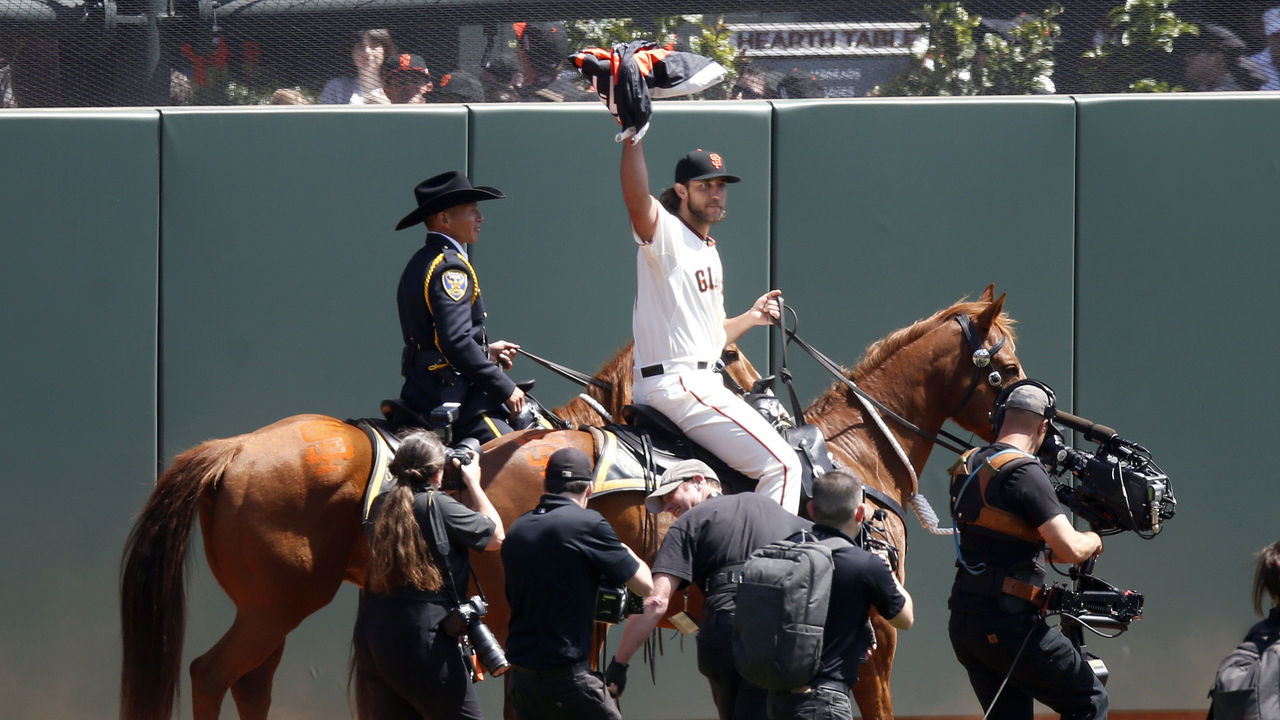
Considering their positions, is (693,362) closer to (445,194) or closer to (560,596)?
(445,194)

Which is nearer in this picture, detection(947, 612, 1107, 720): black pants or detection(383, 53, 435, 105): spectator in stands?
detection(947, 612, 1107, 720): black pants

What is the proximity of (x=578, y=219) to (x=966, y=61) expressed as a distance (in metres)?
2.52

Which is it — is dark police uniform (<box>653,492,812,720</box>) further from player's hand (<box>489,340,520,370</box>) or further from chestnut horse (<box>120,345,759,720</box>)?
player's hand (<box>489,340,520,370</box>)

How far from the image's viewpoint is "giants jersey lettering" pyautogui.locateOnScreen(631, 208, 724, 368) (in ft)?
17.5

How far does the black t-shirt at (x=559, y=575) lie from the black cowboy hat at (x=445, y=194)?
190 cm

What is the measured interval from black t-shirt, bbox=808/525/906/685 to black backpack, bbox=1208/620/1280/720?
100 centimetres

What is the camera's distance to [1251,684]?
3596 mm

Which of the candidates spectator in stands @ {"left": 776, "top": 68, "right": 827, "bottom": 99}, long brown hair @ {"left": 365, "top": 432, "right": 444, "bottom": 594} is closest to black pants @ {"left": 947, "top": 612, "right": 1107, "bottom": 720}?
long brown hair @ {"left": 365, "top": 432, "right": 444, "bottom": 594}

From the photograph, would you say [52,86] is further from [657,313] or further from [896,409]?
[896,409]

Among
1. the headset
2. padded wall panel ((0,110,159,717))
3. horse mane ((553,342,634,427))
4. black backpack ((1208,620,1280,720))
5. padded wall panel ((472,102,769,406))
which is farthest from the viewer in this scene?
padded wall panel ((472,102,769,406))

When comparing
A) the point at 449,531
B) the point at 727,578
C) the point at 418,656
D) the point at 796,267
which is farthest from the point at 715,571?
the point at 796,267

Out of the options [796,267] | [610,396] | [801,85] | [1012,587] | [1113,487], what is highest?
[801,85]

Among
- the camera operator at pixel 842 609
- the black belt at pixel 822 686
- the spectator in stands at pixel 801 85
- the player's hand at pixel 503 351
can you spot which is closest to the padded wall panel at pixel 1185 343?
the spectator in stands at pixel 801 85

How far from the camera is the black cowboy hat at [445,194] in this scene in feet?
18.2
